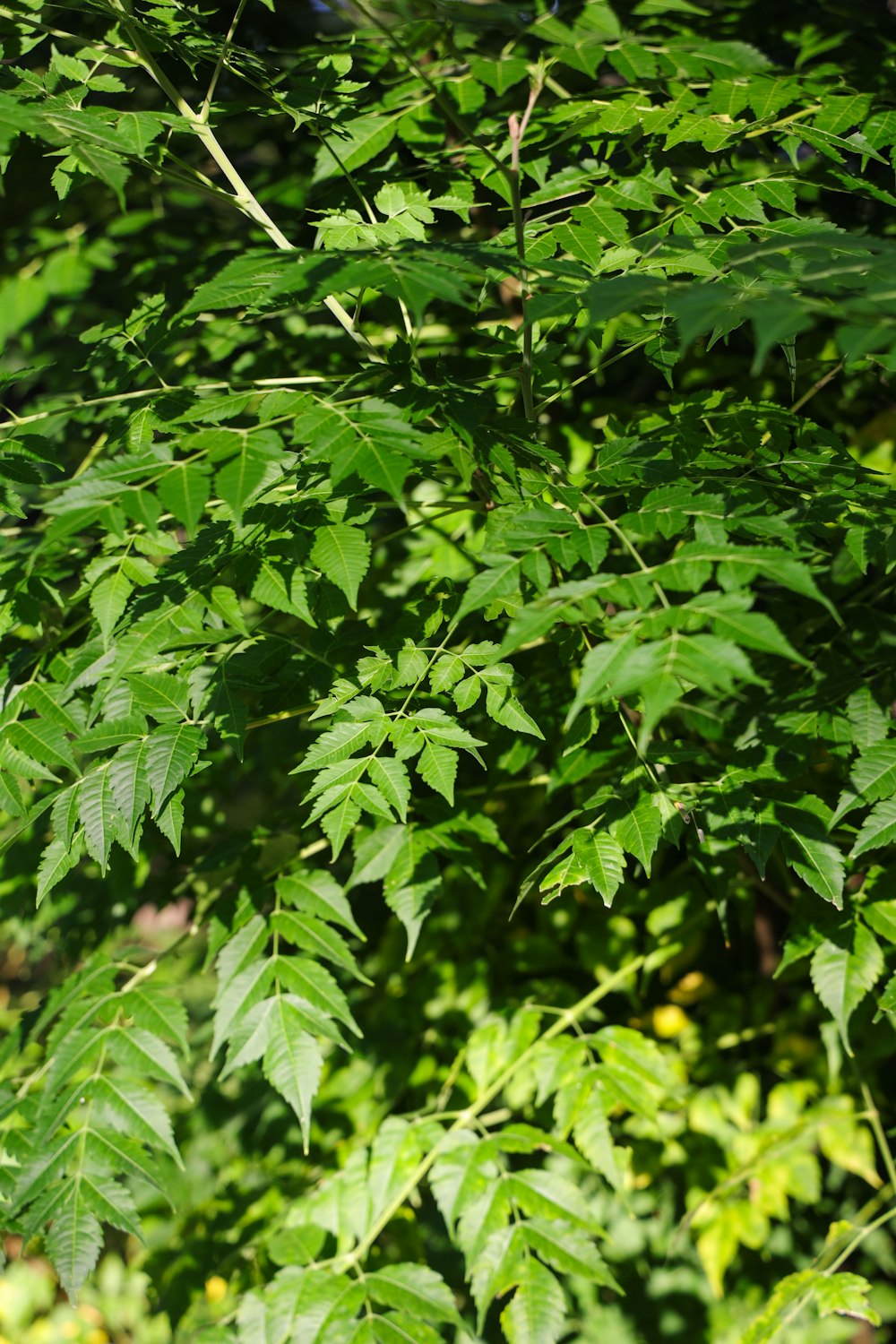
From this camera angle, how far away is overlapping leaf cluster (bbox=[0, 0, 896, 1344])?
45.6 inches

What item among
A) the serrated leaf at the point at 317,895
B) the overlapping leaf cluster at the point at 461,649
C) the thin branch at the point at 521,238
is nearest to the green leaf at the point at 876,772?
the overlapping leaf cluster at the point at 461,649

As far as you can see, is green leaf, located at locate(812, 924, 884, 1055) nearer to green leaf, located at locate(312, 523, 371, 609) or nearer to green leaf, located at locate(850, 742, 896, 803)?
green leaf, located at locate(850, 742, 896, 803)

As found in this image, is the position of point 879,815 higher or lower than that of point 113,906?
higher

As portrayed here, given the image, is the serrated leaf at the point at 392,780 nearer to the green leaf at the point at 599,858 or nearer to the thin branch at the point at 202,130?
the green leaf at the point at 599,858

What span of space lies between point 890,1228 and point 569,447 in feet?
6.90

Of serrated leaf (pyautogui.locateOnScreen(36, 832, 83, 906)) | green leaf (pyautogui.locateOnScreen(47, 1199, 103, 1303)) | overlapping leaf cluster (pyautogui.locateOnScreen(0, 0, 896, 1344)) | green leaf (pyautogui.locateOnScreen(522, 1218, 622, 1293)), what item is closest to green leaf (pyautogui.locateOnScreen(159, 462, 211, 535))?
overlapping leaf cluster (pyautogui.locateOnScreen(0, 0, 896, 1344))

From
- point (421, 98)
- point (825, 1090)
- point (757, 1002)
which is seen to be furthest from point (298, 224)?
point (825, 1090)

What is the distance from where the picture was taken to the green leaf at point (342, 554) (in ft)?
3.85

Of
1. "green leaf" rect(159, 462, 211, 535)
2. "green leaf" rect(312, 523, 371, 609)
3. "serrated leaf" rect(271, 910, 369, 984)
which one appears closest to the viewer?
"green leaf" rect(159, 462, 211, 535)

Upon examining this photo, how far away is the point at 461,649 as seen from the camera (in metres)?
1.41

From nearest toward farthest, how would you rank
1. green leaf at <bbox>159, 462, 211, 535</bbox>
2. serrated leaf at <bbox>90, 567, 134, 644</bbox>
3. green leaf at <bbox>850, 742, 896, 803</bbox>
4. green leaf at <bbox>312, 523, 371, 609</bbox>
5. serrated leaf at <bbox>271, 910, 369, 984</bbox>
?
green leaf at <bbox>159, 462, 211, 535</bbox> < green leaf at <bbox>312, 523, 371, 609</bbox> < green leaf at <bbox>850, 742, 896, 803</bbox> < serrated leaf at <bbox>90, 567, 134, 644</bbox> < serrated leaf at <bbox>271, 910, 369, 984</bbox>

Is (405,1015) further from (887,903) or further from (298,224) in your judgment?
(298,224)

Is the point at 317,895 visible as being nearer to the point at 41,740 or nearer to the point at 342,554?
the point at 41,740

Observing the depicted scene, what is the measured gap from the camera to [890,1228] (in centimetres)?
256
